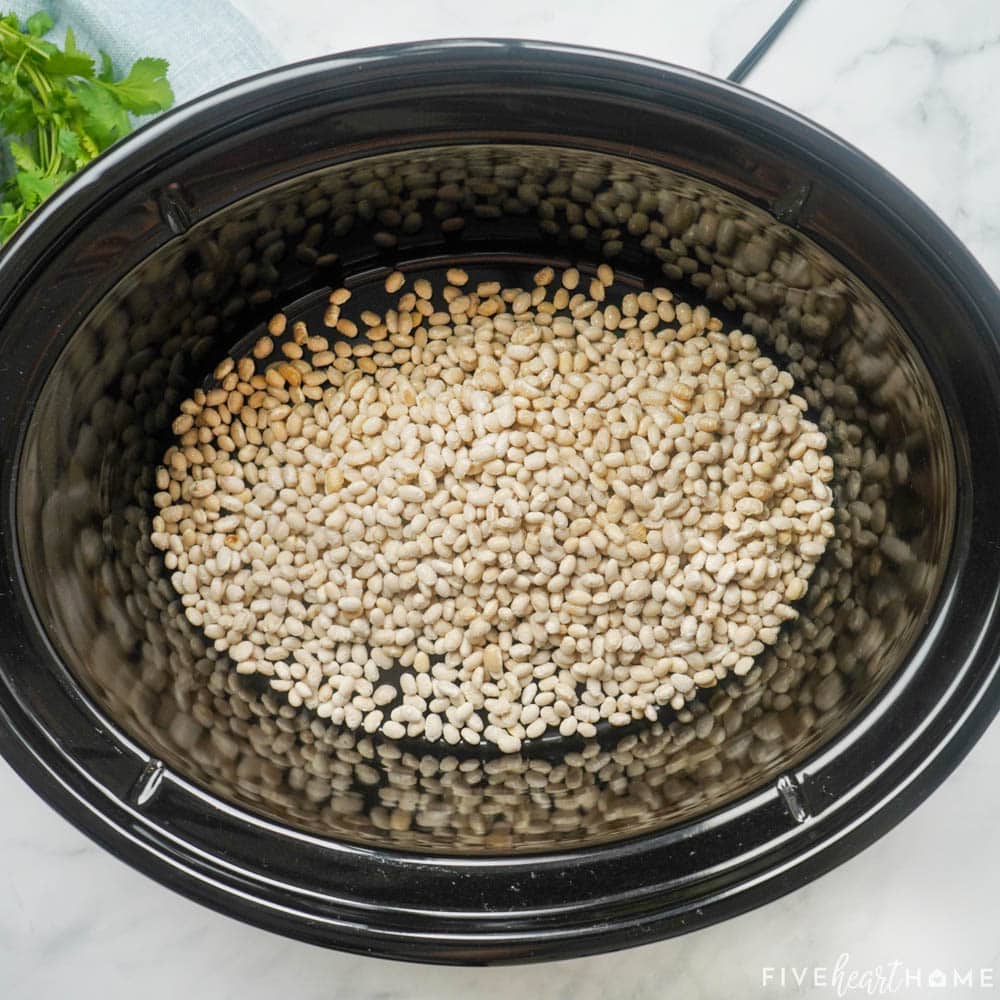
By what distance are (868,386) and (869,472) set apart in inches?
3.4

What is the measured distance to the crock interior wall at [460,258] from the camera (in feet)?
2.71

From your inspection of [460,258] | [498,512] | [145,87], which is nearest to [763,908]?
[498,512]

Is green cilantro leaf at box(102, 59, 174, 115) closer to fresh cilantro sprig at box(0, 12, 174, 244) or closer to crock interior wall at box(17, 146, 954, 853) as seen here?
fresh cilantro sprig at box(0, 12, 174, 244)

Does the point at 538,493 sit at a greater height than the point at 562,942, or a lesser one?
greater

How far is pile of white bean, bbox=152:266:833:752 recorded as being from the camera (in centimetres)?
95

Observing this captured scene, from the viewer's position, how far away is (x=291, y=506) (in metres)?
0.98

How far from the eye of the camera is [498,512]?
37.1 inches

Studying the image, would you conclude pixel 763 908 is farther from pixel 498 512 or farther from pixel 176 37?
pixel 176 37

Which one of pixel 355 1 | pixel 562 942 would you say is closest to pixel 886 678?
pixel 562 942

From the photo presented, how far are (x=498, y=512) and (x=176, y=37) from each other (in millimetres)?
547

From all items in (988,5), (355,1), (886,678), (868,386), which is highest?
(988,5)

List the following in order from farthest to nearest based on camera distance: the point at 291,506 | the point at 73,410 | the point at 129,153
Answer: the point at 291,506
the point at 73,410
the point at 129,153

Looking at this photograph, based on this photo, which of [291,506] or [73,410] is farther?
[291,506]

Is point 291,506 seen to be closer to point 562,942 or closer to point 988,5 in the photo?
point 562,942
